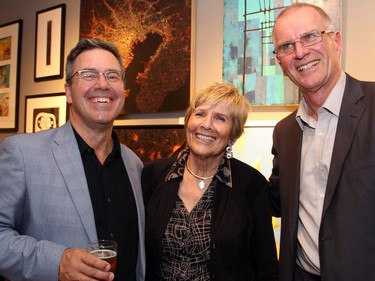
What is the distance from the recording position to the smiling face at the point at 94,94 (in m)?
1.78

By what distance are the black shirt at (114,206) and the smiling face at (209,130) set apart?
432mm

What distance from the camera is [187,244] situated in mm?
1862

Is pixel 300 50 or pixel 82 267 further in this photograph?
pixel 300 50

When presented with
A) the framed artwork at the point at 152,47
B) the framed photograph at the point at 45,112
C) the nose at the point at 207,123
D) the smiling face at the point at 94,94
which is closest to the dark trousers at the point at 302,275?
the nose at the point at 207,123

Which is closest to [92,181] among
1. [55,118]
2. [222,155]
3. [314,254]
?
[222,155]

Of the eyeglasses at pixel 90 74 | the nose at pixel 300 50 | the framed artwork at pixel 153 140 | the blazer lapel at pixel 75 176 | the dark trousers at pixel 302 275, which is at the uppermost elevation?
the nose at pixel 300 50

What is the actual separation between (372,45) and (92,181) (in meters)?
1.75

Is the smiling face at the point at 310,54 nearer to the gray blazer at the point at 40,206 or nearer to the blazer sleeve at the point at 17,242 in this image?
the gray blazer at the point at 40,206

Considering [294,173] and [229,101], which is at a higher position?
[229,101]

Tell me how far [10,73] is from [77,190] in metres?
3.33

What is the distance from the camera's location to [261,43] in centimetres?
255

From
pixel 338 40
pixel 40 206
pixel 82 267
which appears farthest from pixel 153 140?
pixel 82 267

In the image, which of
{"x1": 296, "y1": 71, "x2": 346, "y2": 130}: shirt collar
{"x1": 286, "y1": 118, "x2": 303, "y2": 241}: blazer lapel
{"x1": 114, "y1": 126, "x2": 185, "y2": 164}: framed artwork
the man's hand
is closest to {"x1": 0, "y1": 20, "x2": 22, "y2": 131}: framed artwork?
{"x1": 114, "y1": 126, "x2": 185, "y2": 164}: framed artwork

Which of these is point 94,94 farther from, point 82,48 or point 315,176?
point 315,176
